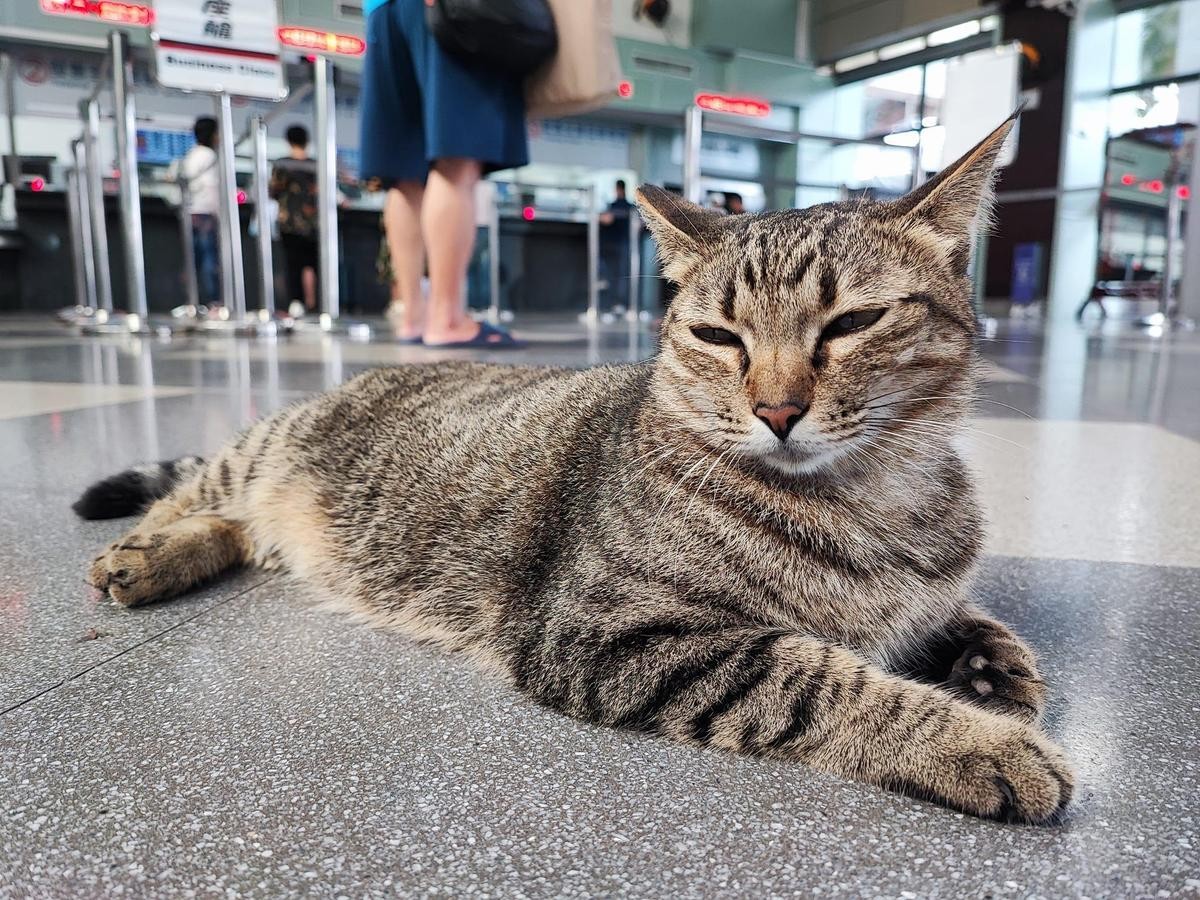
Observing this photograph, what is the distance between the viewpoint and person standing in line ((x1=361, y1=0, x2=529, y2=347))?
3.87 metres

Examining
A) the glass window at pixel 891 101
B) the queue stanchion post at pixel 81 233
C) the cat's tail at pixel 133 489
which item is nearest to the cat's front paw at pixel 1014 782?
the cat's tail at pixel 133 489

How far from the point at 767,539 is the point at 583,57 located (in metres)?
3.32

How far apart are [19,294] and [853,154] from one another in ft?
47.4

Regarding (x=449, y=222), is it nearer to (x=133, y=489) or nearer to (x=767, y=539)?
(x=133, y=489)

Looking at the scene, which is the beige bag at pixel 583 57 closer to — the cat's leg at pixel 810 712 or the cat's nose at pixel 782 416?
the cat's nose at pixel 782 416

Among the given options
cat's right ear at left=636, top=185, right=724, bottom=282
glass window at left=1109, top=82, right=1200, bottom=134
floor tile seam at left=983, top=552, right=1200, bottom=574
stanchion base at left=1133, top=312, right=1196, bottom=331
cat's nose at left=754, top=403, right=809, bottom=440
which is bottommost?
floor tile seam at left=983, top=552, right=1200, bottom=574

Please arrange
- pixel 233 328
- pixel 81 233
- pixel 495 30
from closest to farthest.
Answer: pixel 495 30 < pixel 233 328 < pixel 81 233

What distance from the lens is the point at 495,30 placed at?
3590 millimetres

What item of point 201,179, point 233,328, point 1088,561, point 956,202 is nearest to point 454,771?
point 956,202

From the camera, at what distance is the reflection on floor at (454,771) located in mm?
780

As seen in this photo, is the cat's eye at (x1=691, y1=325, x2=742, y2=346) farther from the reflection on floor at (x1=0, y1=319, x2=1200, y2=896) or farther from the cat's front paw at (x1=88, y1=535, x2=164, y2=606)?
the cat's front paw at (x1=88, y1=535, x2=164, y2=606)

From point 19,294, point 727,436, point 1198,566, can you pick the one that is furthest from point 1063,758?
point 19,294

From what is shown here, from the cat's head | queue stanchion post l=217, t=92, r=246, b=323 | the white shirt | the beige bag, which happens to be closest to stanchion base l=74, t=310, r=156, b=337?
queue stanchion post l=217, t=92, r=246, b=323

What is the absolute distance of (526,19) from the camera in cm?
368
